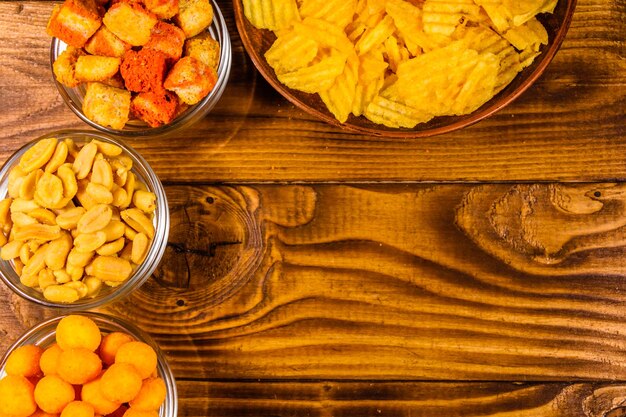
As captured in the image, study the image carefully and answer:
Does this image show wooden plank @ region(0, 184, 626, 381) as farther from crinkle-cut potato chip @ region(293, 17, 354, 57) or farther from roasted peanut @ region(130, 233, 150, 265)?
crinkle-cut potato chip @ region(293, 17, 354, 57)

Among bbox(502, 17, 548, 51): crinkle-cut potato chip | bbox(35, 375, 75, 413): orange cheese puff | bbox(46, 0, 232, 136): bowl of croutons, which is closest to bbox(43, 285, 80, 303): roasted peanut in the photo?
bbox(35, 375, 75, 413): orange cheese puff

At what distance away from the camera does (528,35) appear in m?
0.91

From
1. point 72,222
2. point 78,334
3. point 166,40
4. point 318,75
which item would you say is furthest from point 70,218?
point 318,75

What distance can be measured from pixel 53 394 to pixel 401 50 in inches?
23.4

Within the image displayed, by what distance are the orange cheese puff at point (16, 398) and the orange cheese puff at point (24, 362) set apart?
0.02m

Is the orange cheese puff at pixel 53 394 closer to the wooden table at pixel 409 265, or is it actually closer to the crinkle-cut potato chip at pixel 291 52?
the wooden table at pixel 409 265

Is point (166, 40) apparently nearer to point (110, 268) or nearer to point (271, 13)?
point (271, 13)

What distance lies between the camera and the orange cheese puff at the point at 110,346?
92 cm

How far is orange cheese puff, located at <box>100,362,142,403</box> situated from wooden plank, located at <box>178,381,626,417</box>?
0.67 feet

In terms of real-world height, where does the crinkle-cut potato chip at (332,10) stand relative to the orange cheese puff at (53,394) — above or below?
above

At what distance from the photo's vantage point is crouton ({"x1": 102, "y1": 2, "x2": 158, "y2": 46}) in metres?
0.90

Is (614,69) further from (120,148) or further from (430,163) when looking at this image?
(120,148)

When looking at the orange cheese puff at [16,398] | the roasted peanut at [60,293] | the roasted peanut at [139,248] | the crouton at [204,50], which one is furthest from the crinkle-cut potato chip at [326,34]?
the orange cheese puff at [16,398]

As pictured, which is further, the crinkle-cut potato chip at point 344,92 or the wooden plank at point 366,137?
the wooden plank at point 366,137
